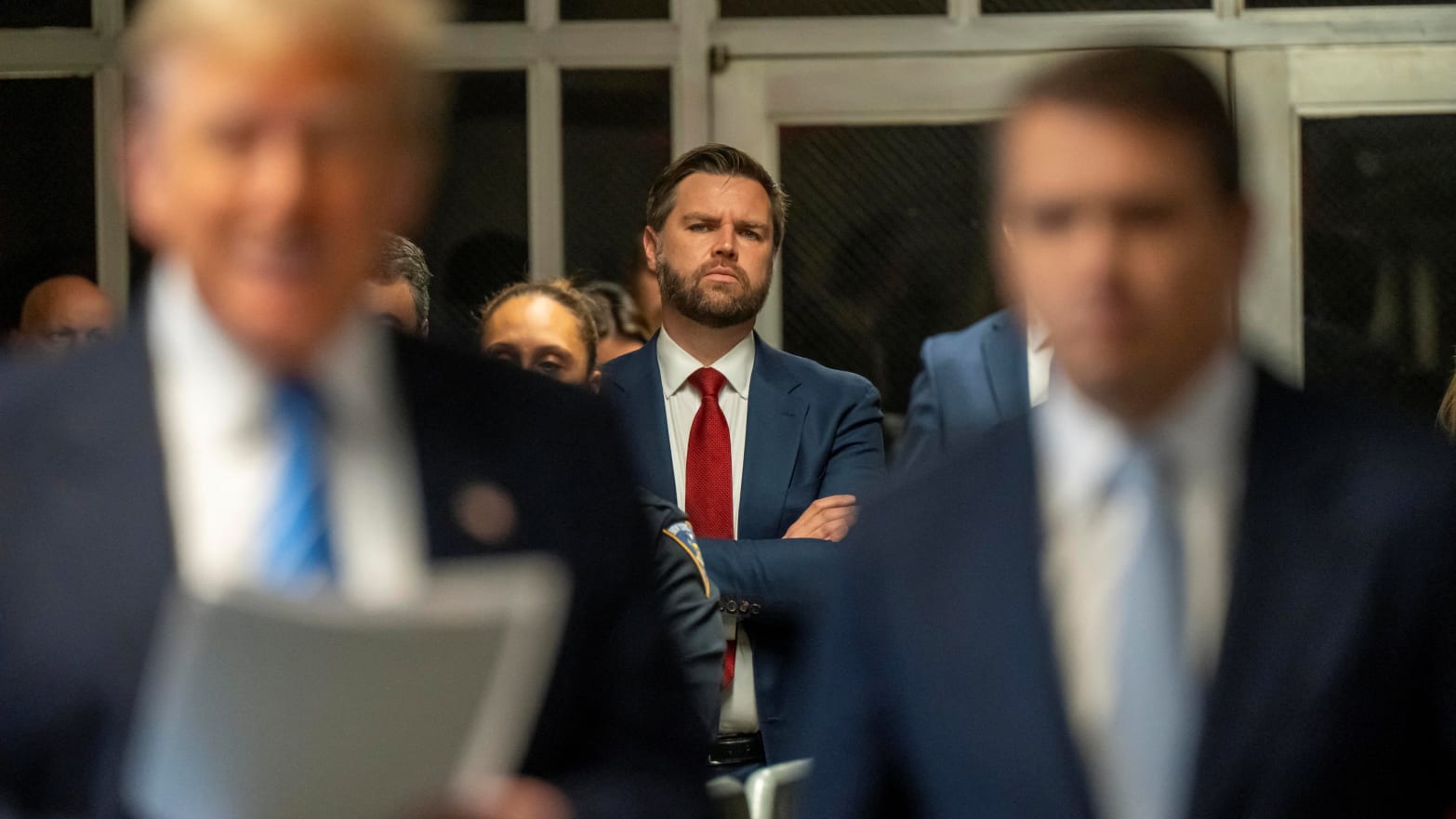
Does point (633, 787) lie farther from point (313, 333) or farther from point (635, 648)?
point (313, 333)

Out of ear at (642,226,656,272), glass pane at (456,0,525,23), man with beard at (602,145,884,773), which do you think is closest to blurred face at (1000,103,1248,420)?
man with beard at (602,145,884,773)

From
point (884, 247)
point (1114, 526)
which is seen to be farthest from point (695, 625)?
point (884, 247)

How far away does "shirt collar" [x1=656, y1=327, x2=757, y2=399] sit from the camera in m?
4.62

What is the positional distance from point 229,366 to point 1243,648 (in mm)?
966

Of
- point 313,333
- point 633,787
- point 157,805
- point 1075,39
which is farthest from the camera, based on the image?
point 1075,39

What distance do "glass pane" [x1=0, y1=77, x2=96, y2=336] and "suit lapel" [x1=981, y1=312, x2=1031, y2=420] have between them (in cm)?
366

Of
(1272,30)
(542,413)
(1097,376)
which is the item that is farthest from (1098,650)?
(1272,30)

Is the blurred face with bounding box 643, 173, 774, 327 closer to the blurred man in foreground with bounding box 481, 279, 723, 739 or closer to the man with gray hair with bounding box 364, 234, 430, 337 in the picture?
the blurred man in foreground with bounding box 481, 279, 723, 739

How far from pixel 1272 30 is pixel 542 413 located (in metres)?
5.48

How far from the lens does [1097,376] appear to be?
178 cm

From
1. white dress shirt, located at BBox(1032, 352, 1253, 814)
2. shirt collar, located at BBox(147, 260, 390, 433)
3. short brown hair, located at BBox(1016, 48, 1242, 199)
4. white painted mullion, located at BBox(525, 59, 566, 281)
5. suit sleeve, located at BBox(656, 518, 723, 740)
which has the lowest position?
suit sleeve, located at BBox(656, 518, 723, 740)

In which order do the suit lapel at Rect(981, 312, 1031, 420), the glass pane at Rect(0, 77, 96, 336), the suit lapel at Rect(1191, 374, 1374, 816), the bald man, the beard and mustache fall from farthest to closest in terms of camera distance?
the glass pane at Rect(0, 77, 96, 336), the bald man, the beard and mustache, the suit lapel at Rect(981, 312, 1031, 420), the suit lapel at Rect(1191, 374, 1374, 816)

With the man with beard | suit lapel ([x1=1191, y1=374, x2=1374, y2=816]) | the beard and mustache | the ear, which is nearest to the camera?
suit lapel ([x1=1191, y1=374, x2=1374, y2=816])

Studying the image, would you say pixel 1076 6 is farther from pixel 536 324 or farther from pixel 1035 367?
pixel 536 324
